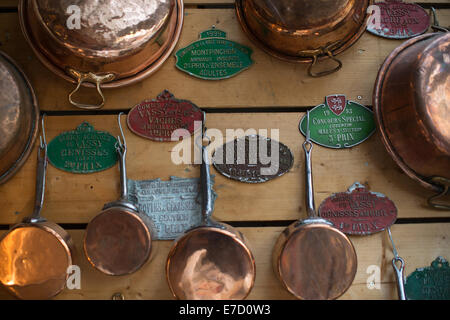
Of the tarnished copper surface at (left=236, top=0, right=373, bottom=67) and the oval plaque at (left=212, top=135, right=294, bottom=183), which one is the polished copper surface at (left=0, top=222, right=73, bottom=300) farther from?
the tarnished copper surface at (left=236, top=0, right=373, bottom=67)

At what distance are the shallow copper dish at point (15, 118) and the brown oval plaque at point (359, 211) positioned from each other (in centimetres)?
65

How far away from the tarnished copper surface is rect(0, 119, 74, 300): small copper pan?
24.1 inches

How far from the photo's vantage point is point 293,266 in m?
0.76

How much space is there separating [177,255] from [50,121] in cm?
41

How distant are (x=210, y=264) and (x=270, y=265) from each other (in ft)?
0.43

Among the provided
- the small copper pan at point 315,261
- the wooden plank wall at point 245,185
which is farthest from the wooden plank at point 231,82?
the small copper pan at point 315,261

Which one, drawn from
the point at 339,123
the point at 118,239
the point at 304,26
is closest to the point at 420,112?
the point at 339,123

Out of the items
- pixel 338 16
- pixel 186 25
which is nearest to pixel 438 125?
pixel 338 16

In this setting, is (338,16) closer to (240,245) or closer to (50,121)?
(240,245)

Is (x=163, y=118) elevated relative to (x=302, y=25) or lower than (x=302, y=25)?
lower

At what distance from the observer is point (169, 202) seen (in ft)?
2.62

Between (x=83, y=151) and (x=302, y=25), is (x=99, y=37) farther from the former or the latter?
(x=302, y=25)

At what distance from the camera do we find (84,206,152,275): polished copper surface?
29.7 inches

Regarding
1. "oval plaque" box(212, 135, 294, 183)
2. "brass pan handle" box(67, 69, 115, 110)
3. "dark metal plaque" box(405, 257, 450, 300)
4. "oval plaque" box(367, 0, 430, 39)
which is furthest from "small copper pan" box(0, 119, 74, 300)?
"oval plaque" box(367, 0, 430, 39)
